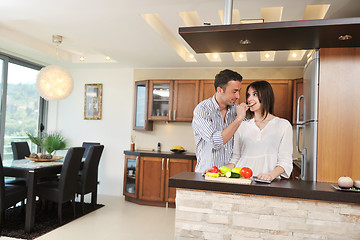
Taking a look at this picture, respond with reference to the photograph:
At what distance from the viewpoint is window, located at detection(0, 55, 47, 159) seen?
→ 19.0 ft

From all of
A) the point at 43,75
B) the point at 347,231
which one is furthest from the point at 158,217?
the point at 347,231

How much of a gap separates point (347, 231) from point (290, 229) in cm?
35

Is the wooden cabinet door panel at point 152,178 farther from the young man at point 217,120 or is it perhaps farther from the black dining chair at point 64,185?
the young man at point 217,120

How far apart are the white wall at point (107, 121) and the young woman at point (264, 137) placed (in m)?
4.30

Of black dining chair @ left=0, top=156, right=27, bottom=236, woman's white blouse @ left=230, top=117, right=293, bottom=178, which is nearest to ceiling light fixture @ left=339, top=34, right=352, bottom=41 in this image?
woman's white blouse @ left=230, top=117, right=293, bottom=178

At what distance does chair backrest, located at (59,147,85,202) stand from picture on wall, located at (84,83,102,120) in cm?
228

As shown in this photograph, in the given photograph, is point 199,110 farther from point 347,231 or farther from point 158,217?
point 158,217

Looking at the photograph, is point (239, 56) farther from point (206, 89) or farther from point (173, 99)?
point (173, 99)

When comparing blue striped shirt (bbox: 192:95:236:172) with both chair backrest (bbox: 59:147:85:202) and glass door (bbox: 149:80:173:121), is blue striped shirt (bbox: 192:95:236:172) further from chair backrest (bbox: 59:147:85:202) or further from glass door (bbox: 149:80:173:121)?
glass door (bbox: 149:80:173:121)

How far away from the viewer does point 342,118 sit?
10.2 ft

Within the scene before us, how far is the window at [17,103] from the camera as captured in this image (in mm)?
5789

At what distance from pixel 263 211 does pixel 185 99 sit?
158 inches

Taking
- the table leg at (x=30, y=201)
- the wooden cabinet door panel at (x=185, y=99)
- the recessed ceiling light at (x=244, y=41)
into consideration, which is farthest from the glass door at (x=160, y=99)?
the recessed ceiling light at (x=244, y=41)

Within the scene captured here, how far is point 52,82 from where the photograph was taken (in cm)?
487
